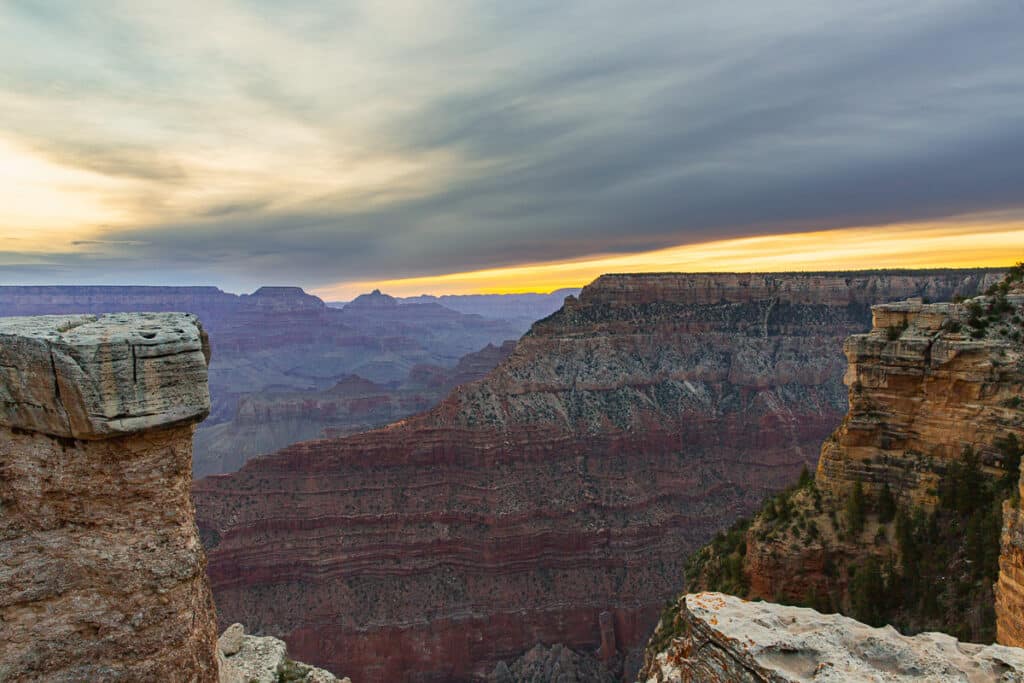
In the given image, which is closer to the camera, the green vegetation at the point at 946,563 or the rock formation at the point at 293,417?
the green vegetation at the point at 946,563

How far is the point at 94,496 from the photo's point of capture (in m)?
9.09

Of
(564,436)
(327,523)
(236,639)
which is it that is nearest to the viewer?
(236,639)

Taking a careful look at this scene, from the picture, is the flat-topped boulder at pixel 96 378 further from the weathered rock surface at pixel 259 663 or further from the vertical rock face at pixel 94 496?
the weathered rock surface at pixel 259 663

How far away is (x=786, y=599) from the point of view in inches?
851

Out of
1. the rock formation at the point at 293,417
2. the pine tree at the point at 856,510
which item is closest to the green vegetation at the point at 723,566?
the pine tree at the point at 856,510

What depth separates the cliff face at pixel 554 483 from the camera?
42844 mm

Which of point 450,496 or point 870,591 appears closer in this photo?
point 870,591

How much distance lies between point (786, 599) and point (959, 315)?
42.8 feet

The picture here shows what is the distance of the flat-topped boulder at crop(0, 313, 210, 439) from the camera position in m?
8.41

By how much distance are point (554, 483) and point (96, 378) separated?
48.2 m

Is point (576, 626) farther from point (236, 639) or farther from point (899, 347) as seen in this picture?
point (236, 639)

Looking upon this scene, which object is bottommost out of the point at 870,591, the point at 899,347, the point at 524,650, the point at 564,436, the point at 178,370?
the point at 524,650

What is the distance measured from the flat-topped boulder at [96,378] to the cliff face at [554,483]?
126ft

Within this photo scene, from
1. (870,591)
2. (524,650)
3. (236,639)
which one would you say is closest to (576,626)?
(524,650)
